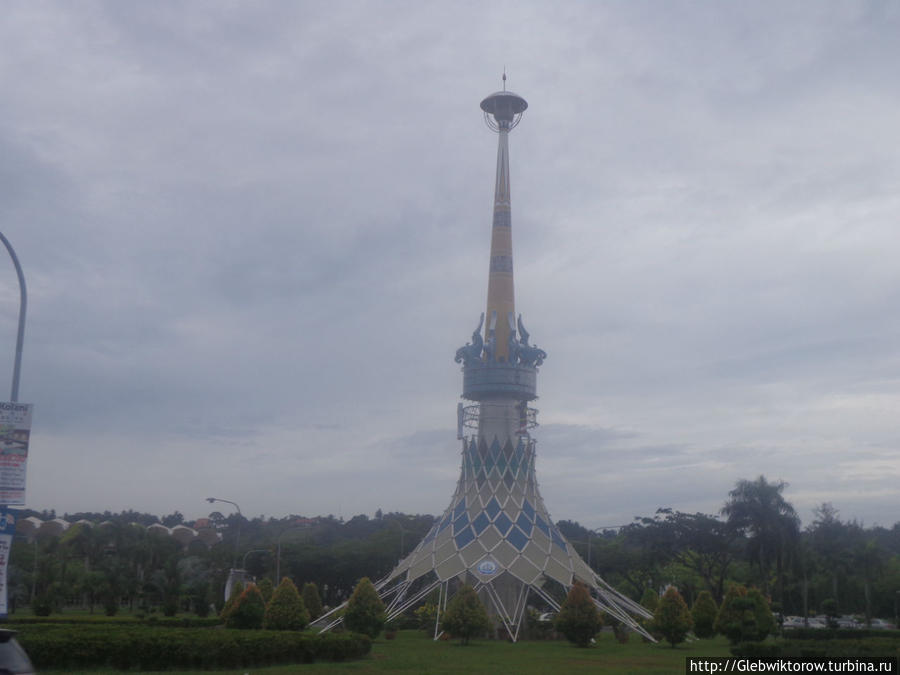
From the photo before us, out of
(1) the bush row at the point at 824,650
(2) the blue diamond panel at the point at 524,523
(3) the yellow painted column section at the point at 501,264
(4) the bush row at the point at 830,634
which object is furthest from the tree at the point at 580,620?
(3) the yellow painted column section at the point at 501,264

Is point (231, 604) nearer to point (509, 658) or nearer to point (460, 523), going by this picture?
point (460, 523)

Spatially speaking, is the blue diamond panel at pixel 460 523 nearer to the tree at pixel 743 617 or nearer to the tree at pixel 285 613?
the tree at pixel 285 613

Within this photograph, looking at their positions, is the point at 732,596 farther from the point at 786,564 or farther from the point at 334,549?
the point at 334,549

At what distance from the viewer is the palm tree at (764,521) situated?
2447 inches

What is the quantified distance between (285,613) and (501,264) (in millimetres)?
25458

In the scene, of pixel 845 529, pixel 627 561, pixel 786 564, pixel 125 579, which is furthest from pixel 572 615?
pixel 845 529

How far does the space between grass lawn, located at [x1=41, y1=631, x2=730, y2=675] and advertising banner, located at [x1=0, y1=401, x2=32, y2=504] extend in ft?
15.5

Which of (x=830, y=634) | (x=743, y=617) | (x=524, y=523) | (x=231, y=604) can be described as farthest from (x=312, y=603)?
(x=830, y=634)

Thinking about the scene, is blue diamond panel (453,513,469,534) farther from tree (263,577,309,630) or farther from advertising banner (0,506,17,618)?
advertising banner (0,506,17,618)

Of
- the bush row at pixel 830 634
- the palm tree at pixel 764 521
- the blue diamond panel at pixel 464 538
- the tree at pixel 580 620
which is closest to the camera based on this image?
the bush row at pixel 830 634

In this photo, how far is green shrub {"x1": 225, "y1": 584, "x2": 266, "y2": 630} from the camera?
39812 mm

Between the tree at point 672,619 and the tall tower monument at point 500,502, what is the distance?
2.02m

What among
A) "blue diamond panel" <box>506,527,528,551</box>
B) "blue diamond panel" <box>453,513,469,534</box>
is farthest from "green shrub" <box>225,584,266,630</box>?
"blue diamond panel" <box>506,527,528,551</box>

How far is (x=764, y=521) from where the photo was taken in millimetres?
62719
